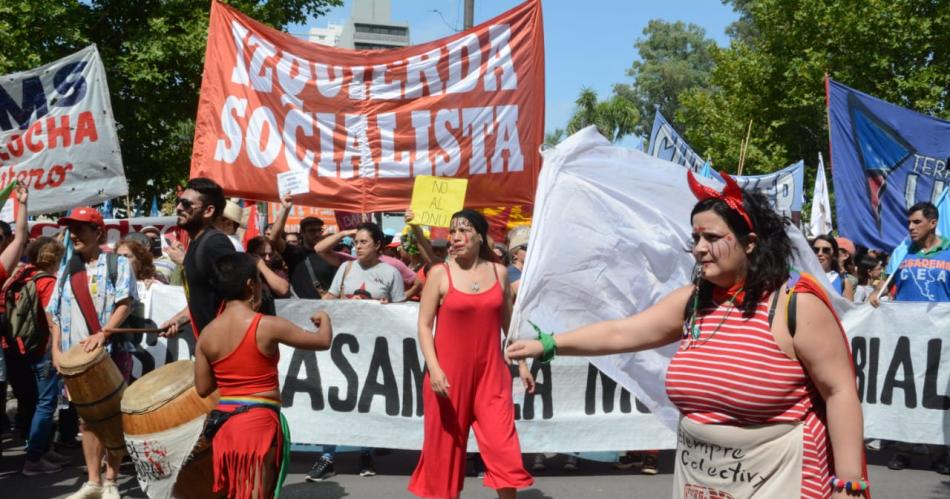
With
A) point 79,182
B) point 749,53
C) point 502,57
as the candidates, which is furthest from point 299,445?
point 749,53

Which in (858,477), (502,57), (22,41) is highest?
(22,41)

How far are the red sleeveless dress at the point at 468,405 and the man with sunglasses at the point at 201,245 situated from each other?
1329mm

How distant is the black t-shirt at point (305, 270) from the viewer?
812 centimetres

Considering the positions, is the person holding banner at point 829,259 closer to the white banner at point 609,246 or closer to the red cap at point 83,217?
the white banner at point 609,246

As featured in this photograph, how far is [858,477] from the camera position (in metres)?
2.93

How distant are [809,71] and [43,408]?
88.8 ft

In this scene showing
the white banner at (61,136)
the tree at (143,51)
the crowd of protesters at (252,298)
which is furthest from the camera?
the tree at (143,51)

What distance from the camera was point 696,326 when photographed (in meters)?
3.25

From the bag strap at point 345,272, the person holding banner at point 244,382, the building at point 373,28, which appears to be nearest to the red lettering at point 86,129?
the bag strap at point 345,272

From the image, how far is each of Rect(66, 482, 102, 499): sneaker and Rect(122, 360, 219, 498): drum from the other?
1.37m

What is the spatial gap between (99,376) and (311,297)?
2.42 m

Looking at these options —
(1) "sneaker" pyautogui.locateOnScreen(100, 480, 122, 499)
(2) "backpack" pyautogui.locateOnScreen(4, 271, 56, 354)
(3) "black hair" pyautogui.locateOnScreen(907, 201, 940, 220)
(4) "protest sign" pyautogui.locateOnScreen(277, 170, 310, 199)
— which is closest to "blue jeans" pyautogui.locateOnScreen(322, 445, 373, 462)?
(1) "sneaker" pyautogui.locateOnScreen(100, 480, 122, 499)

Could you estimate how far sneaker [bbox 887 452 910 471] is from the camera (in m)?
7.60

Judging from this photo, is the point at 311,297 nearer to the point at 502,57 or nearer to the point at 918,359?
the point at 502,57
